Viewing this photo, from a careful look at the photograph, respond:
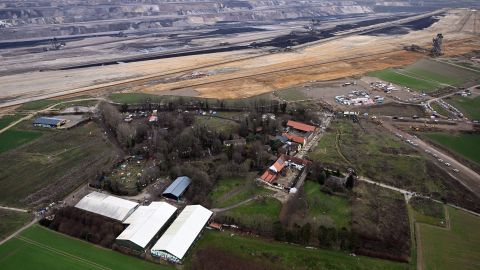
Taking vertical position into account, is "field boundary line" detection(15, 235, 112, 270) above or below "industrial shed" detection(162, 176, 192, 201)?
below

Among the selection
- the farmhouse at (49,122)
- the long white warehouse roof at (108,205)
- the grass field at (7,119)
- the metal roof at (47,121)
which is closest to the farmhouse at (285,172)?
the long white warehouse roof at (108,205)

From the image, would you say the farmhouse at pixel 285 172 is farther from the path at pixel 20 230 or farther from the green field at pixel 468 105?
the green field at pixel 468 105

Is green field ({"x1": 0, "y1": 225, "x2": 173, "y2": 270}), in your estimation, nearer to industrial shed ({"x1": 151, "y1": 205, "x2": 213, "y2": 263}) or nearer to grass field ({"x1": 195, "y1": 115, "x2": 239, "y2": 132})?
industrial shed ({"x1": 151, "y1": 205, "x2": 213, "y2": 263})

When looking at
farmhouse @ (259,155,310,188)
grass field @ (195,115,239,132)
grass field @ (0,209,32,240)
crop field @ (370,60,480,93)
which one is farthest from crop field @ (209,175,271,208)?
crop field @ (370,60,480,93)

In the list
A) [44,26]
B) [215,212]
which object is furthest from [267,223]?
[44,26]

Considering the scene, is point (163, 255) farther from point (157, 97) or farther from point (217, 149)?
point (157, 97)
